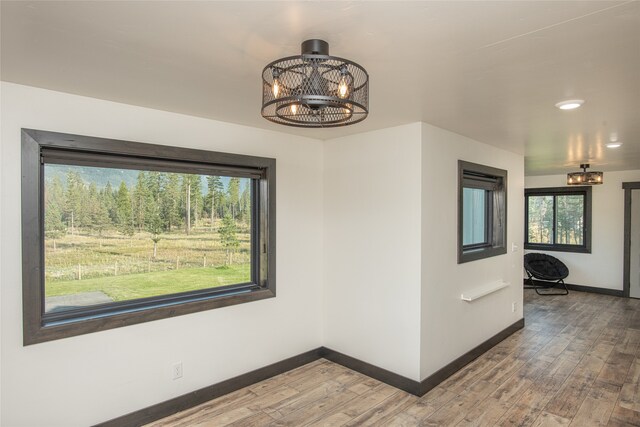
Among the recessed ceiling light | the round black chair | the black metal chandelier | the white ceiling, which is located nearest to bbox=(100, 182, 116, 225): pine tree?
the white ceiling

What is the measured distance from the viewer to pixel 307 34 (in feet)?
5.06

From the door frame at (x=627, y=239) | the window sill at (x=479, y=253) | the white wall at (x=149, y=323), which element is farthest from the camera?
the door frame at (x=627, y=239)

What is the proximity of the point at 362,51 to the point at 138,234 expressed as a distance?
2152mm

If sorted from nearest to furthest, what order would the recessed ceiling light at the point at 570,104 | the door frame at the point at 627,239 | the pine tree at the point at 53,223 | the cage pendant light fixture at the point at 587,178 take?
1. the pine tree at the point at 53,223
2. the recessed ceiling light at the point at 570,104
3. the cage pendant light fixture at the point at 587,178
4. the door frame at the point at 627,239

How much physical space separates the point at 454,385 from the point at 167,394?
2.42 metres

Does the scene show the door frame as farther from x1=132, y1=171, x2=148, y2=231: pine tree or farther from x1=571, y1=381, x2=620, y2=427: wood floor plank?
x1=132, y1=171, x2=148, y2=231: pine tree

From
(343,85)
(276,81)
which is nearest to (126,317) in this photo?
(276,81)

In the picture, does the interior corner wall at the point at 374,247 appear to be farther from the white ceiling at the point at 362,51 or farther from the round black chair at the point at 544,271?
the round black chair at the point at 544,271

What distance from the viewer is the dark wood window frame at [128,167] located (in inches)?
88.2

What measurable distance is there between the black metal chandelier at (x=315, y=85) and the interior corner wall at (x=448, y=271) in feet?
6.01

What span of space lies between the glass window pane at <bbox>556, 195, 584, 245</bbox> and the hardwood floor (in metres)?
3.40

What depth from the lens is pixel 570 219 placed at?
7.39 m

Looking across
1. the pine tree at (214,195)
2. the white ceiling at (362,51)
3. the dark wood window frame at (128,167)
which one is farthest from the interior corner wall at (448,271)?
the pine tree at (214,195)

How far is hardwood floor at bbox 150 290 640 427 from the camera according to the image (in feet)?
9.23
